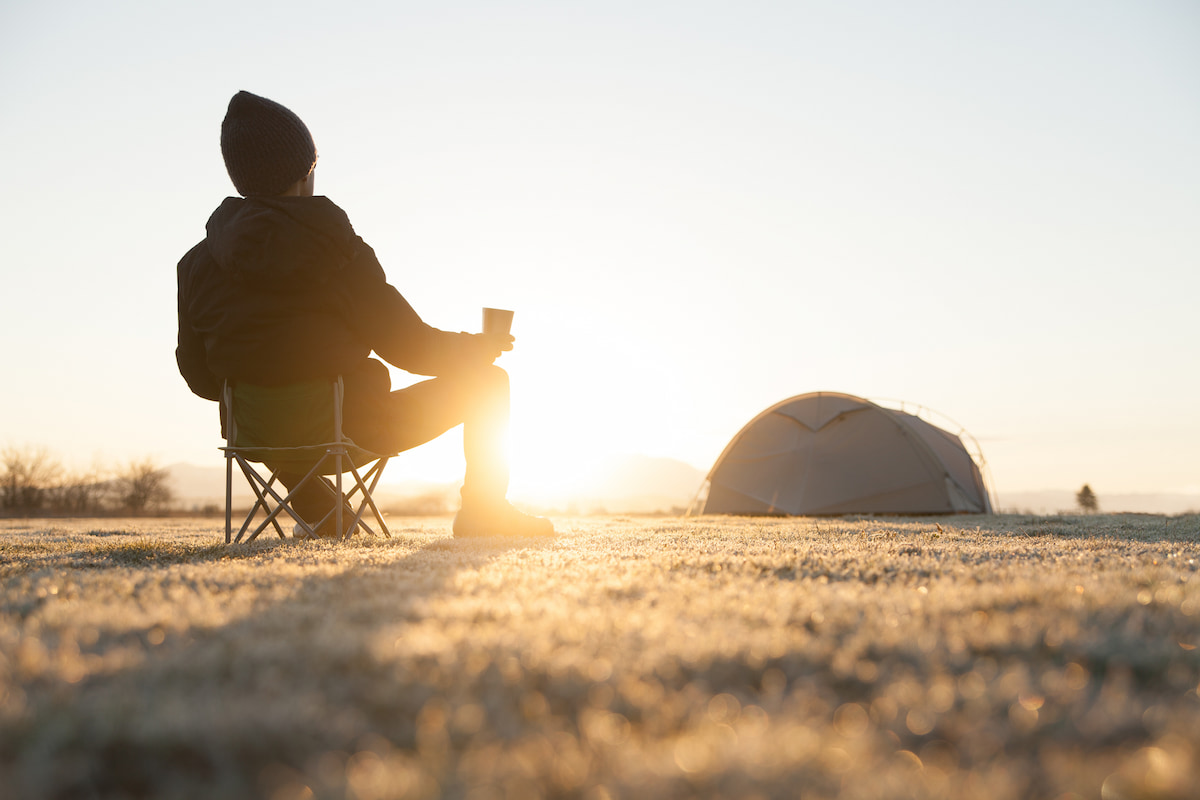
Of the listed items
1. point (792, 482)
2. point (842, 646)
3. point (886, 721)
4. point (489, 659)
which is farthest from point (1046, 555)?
point (792, 482)

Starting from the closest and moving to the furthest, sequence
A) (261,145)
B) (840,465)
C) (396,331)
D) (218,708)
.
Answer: (218,708) < (261,145) < (396,331) < (840,465)

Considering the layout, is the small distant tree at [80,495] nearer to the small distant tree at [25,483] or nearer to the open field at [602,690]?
the small distant tree at [25,483]

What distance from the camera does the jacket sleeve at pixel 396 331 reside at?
4.43 meters

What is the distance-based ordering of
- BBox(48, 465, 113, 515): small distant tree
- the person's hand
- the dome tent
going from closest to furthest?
the person's hand, the dome tent, BBox(48, 465, 113, 515): small distant tree

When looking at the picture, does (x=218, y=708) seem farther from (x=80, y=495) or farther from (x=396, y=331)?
(x=80, y=495)

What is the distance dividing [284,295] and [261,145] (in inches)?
41.1

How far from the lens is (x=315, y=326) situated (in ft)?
14.0

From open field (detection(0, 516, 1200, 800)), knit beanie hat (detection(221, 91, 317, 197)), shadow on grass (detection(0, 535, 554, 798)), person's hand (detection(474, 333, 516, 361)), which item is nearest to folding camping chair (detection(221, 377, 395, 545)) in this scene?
person's hand (detection(474, 333, 516, 361))

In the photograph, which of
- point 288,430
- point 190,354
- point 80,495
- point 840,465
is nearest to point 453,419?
point 288,430

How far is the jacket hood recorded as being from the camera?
4.07 meters

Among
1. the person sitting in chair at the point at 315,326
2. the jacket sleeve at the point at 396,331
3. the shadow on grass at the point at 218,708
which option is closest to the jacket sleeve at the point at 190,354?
the person sitting in chair at the point at 315,326

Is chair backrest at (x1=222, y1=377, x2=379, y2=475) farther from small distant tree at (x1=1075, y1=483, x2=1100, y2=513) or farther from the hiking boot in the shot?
small distant tree at (x1=1075, y1=483, x2=1100, y2=513)

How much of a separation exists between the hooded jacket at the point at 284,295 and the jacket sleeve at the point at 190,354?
0.05 feet

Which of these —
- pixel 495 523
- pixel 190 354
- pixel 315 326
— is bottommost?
pixel 495 523
